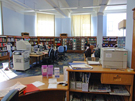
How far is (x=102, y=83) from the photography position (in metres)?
1.82

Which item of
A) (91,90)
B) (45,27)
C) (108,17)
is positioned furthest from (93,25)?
(91,90)

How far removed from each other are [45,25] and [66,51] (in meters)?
4.99

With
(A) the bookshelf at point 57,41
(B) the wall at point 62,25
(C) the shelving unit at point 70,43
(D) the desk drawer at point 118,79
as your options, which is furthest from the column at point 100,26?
(D) the desk drawer at point 118,79

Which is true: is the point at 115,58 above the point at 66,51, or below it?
above

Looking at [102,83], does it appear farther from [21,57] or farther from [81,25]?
[81,25]

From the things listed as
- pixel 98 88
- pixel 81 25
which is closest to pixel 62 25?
pixel 81 25

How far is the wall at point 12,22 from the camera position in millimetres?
9164

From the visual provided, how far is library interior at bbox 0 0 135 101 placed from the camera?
180 cm

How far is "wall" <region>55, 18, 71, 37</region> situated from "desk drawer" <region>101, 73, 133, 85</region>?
458 inches

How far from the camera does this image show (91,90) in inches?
72.7

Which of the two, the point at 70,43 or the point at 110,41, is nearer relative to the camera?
the point at 110,41

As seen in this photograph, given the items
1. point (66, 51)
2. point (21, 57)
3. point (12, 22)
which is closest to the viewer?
point (21, 57)

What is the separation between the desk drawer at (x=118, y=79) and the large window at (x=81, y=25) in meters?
11.3

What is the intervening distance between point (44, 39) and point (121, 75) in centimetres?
1146
